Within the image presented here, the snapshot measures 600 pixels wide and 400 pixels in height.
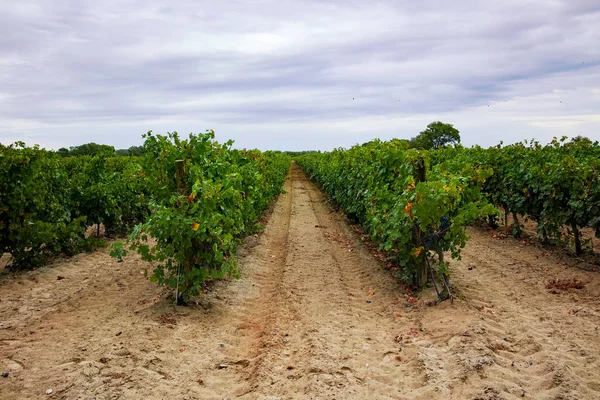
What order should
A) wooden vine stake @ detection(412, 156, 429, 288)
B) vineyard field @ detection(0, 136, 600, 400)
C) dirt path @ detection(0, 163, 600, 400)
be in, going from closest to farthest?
1. dirt path @ detection(0, 163, 600, 400)
2. vineyard field @ detection(0, 136, 600, 400)
3. wooden vine stake @ detection(412, 156, 429, 288)

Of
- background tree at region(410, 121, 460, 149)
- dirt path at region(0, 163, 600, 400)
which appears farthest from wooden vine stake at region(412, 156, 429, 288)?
background tree at region(410, 121, 460, 149)

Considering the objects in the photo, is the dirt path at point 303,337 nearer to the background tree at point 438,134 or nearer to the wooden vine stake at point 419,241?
the wooden vine stake at point 419,241

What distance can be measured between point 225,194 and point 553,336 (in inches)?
163

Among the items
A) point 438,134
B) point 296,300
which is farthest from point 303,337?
point 438,134

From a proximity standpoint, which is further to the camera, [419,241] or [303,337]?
[419,241]

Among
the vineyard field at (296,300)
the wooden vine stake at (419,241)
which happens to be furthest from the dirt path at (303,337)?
the wooden vine stake at (419,241)

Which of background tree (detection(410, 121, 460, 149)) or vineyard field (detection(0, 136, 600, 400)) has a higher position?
background tree (detection(410, 121, 460, 149))

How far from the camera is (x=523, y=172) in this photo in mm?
10828

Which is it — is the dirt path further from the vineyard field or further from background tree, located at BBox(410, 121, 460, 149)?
background tree, located at BBox(410, 121, 460, 149)

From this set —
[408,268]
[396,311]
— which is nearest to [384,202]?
[408,268]

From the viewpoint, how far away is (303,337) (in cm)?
536

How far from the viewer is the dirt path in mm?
4164

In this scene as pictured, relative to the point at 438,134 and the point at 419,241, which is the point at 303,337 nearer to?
the point at 419,241

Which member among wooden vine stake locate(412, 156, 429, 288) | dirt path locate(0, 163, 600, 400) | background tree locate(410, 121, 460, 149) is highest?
background tree locate(410, 121, 460, 149)
